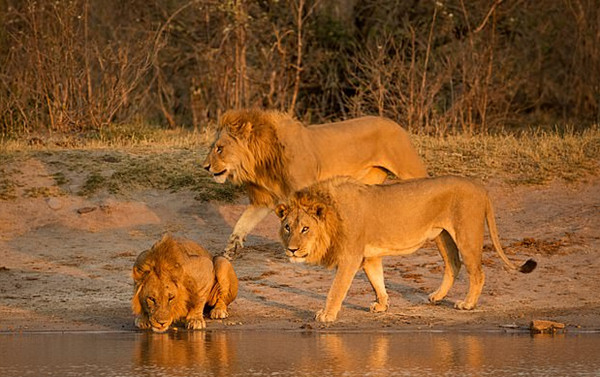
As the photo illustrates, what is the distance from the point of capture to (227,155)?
10008mm

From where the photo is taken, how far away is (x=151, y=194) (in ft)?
38.8

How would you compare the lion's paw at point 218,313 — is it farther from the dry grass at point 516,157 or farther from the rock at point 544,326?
the dry grass at point 516,157

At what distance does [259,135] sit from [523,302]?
9.04ft

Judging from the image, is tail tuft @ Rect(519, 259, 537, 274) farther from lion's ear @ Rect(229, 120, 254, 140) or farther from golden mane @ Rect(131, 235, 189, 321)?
lion's ear @ Rect(229, 120, 254, 140)

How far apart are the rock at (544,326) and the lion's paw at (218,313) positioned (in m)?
2.03

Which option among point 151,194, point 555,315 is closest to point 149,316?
point 555,315

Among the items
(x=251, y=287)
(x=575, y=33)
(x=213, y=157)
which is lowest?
(x=251, y=287)

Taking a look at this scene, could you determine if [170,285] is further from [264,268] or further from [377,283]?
[264,268]

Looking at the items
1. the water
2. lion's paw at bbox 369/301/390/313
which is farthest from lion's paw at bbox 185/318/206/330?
lion's paw at bbox 369/301/390/313

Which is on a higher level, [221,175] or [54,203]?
[221,175]

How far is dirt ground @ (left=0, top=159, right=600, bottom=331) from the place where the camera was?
26.4 ft

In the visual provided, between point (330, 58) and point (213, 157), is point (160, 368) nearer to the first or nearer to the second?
point (213, 157)

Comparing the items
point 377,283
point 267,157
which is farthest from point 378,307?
point 267,157

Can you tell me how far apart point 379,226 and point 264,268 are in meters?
1.84
